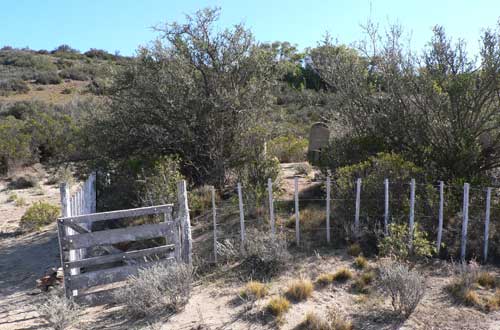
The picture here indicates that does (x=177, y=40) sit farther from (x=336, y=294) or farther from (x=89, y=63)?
(x=89, y=63)

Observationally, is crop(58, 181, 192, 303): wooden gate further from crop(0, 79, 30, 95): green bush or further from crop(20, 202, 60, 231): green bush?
crop(0, 79, 30, 95): green bush

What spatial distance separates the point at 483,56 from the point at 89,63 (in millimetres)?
45125

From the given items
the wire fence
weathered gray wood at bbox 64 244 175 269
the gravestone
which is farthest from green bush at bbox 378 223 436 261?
the gravestone

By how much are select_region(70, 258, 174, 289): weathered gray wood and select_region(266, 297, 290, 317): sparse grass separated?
5.91 ft

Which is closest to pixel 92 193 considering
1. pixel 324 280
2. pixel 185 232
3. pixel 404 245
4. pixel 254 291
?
pixel 185 232

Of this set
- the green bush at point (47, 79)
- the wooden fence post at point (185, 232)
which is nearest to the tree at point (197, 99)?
the wooden fence post at point (185, 232)

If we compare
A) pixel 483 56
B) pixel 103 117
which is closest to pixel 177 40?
pixel 103 117

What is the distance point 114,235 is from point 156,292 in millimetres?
1096

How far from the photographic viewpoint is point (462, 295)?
543 centimetres

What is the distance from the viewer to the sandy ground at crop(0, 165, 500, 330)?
16.4 ft

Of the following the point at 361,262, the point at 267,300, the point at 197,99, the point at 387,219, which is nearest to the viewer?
the point at 267,300

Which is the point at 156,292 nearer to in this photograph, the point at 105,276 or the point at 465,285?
the point at 105,276

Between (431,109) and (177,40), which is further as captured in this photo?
(177,40)

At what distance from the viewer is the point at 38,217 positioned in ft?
34.1
